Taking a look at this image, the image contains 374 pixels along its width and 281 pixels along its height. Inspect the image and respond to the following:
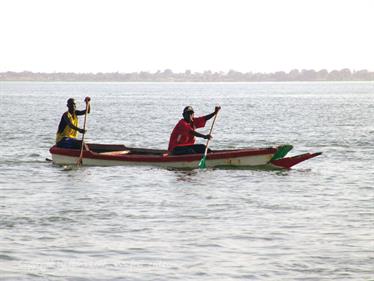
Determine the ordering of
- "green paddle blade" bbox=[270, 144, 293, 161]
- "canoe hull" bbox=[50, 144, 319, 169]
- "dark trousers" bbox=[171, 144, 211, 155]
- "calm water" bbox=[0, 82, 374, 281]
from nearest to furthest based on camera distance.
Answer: "calm water" bbox=[0, 82, 374, 281] → "green paddle blade" bbox=[270, 144, 293, 161] → "canoe hull" bbox=[50, 144, 319, 169] → "dark trousers" bbox=[171, 144, 211, 155]

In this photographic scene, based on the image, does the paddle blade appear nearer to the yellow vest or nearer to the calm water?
the calm water

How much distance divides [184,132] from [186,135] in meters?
0.12

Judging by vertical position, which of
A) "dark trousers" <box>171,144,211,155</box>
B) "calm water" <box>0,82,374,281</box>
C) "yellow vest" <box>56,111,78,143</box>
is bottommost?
"calm water" <box>0,82,374,281</box>

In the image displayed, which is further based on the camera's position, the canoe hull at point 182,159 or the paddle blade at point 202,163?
the paddle blade at point 202,163

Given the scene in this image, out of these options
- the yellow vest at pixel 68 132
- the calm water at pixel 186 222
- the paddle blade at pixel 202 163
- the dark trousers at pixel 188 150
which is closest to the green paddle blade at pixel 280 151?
the calm water at pixel 186 222

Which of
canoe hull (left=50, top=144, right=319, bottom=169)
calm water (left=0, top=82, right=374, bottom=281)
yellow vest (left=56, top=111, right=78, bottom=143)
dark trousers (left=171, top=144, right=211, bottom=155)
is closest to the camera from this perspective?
calm water (left=0, top=82, right=374, bottom=281)

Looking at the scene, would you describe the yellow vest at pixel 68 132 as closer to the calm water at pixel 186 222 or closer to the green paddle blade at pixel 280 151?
the calm water at pixel 186 222

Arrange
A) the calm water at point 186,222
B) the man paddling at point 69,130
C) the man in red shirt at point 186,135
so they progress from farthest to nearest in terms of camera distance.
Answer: the man paddling at point 69,130, the man in red shirt at point 186,135, the calm water at point 186,222

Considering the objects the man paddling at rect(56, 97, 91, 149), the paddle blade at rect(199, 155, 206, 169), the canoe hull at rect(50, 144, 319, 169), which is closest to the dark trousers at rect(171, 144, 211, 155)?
the canoe hull at rect(50, 144, 319, 169)

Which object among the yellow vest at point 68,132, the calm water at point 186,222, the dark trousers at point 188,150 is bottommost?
the calm water at point 186,222

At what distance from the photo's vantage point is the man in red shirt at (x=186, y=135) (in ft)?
80.7

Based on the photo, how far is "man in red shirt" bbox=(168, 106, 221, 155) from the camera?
24.6 metres

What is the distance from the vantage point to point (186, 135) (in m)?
24.8

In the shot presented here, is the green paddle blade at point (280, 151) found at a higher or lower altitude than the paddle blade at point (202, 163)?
higher
